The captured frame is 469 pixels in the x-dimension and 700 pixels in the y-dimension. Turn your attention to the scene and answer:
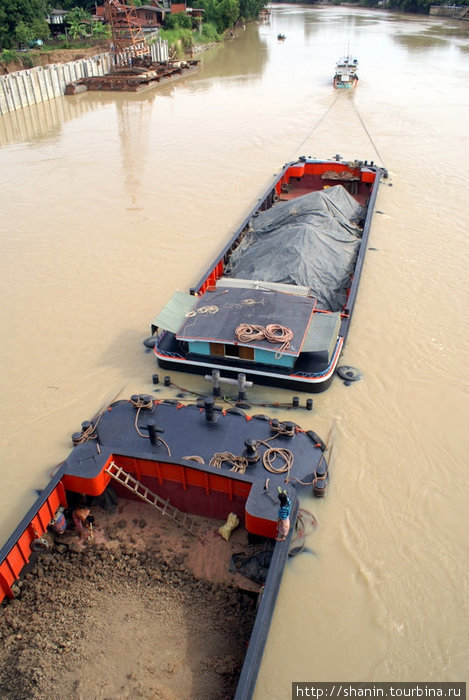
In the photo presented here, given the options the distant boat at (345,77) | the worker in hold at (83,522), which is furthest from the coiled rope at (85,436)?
the distant boat at (345,77)

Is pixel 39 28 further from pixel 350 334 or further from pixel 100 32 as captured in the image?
pixel 350 334

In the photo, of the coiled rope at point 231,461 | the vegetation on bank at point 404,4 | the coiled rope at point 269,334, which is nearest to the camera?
the coiled rope at point 231,461

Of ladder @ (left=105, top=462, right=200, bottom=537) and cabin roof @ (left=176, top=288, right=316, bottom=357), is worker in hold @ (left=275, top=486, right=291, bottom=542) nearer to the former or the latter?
ladder @ (left=105, top=462, right=200, bottom=537)

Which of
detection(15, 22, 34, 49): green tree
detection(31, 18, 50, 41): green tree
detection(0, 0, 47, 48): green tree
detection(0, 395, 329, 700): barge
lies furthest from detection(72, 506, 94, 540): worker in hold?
detection(31, 18, 50, 41): green tree

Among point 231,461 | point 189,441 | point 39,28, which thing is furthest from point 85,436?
point 39,28

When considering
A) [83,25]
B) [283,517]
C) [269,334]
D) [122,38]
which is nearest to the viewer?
[283,517]

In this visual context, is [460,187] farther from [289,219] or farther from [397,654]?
[397,654]

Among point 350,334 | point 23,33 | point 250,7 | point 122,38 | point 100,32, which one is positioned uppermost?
point 250,7

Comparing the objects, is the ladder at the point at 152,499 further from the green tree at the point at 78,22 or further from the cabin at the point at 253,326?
the green tree at the point at 78,22

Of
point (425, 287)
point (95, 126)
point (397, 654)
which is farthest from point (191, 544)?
point (95, 126)
